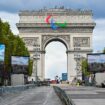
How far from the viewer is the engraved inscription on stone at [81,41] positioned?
181875 millimetres

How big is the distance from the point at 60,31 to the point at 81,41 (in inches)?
330

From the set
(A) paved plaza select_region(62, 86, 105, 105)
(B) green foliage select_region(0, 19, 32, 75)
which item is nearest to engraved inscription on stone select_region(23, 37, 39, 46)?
(B) green foliage select_region(0, 19, 32, 75)

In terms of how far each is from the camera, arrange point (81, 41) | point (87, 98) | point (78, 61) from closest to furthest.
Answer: point (87, 98), point (78, 61), point (81, 41)

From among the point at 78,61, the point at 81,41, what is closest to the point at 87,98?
the point at 78,61

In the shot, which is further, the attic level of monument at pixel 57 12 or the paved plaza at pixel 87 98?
the attic level of monument at pixel 57 12

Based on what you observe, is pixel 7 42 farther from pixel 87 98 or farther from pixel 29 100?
pixel 29 100

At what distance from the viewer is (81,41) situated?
182875 mm

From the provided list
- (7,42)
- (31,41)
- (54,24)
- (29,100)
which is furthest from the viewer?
(31,41)

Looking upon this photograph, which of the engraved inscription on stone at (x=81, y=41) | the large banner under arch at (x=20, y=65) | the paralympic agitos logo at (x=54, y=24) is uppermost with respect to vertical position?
the paralympic agitos logo at (x=54, y=24)

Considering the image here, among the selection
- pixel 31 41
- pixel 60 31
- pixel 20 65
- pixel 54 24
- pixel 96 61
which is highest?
pixel 54 24

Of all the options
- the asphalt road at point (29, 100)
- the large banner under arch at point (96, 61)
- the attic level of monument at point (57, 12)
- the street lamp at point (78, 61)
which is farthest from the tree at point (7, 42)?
the attic level of monument at point (57, 12)

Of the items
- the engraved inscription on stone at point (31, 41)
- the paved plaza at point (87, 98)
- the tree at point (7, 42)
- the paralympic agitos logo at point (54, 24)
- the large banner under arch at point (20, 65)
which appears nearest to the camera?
the paved plaza at point (87, 98)

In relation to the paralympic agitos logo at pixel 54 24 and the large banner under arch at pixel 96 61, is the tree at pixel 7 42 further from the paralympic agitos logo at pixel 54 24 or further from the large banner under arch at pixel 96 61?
the paralympic agitos logo at pixel 54 24

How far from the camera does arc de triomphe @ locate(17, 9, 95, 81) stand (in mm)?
183375
